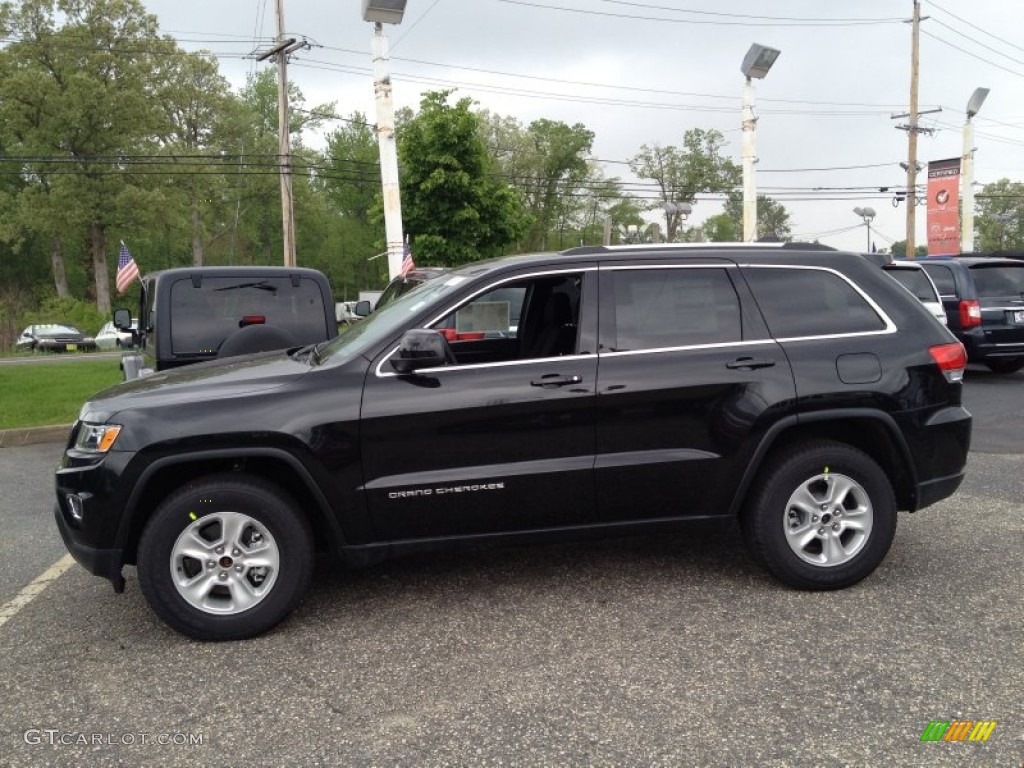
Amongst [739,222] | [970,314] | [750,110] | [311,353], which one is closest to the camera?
[311,353]

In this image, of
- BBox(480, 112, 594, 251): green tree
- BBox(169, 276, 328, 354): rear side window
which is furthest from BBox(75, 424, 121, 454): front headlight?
BBox(480, 112, 594, 251): green tree

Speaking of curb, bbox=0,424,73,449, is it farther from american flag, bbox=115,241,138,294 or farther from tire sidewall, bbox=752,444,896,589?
american flag, bbox=115,241,138,294

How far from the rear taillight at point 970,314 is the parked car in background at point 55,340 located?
3548 centimetres

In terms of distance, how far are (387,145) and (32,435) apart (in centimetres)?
769

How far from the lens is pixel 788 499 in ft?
14.1

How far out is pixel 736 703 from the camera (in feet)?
10.7

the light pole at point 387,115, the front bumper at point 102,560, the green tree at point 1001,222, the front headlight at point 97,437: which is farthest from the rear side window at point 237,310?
the green tree at point 1001,222

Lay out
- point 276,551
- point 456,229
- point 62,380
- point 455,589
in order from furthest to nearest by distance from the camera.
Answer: point 456,229, point 62,380, point 455,589, point 276,551

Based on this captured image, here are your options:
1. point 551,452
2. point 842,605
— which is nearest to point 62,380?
point 551,452

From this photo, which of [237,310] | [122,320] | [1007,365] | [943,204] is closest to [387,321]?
[237,310]

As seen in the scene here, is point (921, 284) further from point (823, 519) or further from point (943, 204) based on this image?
point (943, 204)

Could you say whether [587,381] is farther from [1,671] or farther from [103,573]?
[1,671]

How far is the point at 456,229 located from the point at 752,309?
2107cm

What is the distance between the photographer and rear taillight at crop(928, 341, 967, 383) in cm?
448
